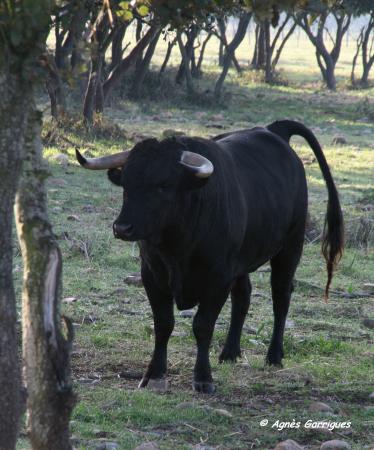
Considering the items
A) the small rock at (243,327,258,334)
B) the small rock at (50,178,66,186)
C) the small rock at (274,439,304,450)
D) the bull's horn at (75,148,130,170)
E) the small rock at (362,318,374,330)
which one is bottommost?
the small rock at (243,327,258,334)

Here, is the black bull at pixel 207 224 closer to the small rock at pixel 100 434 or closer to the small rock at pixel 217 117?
the small rock at pixel 100 434

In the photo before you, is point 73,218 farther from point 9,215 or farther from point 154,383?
point 9,215

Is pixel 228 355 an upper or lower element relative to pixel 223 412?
lower

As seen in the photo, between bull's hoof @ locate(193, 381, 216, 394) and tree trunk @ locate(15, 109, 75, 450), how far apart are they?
2035 mm

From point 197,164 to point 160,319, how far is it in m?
0.99

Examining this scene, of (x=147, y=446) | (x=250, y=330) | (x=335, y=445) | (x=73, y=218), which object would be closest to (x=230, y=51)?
(x=73, y=218)

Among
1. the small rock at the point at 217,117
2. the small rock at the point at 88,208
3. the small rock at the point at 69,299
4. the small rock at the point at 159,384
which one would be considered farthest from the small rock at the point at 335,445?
the small rock at the point at 217,117

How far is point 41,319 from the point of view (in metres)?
3.54

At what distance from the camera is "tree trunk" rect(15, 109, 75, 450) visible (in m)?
3.55

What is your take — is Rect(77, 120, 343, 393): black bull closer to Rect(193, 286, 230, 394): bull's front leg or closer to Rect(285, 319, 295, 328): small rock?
Rect(193, 286, 230, 394): bull's front leg

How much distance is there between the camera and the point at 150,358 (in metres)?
6.21

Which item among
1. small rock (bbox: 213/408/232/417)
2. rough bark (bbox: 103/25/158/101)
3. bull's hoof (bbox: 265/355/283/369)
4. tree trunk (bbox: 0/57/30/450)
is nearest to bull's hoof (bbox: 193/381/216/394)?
small rock (bbox: 213/408/232/417)

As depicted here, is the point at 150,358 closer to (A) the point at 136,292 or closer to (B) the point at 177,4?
(A) the point at 136,292

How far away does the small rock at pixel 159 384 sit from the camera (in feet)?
18.3
